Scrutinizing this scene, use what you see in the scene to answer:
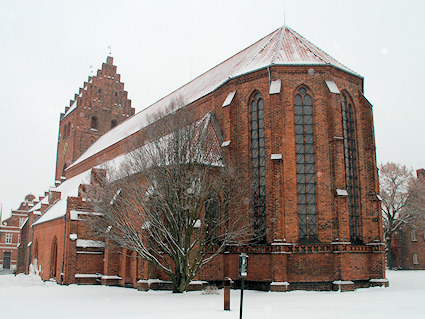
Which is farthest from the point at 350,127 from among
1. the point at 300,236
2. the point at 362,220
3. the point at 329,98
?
the point at 300,236

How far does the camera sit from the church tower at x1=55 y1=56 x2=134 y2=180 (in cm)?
4381

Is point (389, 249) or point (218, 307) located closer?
point (218, 307)

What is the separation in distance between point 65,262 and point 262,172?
528 inches

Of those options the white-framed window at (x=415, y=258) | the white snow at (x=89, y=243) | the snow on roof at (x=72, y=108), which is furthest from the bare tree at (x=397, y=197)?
the snow on roof at (x=72, y=108)

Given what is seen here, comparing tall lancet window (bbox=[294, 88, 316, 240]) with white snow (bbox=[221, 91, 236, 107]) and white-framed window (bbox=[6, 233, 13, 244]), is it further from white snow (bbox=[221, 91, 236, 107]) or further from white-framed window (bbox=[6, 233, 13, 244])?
white-framed window (bbox=[6, 233, 13, 244])

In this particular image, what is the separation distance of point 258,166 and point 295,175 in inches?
83.4

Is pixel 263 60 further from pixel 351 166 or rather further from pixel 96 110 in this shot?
pixel 96 110

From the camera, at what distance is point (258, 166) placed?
21938mm

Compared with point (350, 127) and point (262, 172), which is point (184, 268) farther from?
point (350, 127)

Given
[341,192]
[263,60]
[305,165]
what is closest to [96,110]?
[263,60]

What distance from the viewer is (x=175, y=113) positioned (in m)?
19.7

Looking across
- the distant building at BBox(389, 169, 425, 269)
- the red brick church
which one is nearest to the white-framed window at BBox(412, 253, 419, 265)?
the distant building at BBox(389, 169, 425, 269)

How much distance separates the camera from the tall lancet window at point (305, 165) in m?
20.5

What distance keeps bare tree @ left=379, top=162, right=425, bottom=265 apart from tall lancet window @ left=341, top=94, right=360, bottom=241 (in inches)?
977
